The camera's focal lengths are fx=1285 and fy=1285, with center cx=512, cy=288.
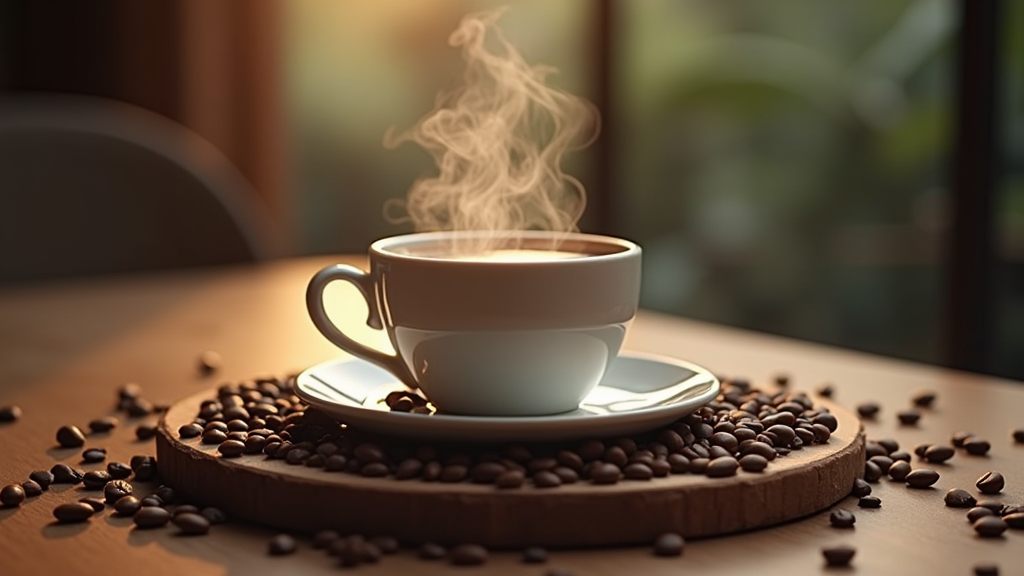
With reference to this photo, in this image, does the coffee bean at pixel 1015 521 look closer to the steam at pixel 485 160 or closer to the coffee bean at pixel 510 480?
the coffee bean at pixel 510 480

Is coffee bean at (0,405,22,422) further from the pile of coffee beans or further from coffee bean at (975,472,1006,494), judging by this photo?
coffee bean at (975,472,1006,494)

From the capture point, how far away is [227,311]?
1.93m

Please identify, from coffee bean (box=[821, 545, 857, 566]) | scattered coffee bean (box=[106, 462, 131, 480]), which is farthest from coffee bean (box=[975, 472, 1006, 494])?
scattered coffee bean (box=[106, 462, 131, 480])

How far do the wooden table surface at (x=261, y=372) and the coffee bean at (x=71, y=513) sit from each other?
1cm

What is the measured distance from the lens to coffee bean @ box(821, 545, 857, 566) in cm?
77

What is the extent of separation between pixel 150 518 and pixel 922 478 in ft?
1.82

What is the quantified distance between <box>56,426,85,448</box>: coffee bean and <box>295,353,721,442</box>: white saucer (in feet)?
0.70

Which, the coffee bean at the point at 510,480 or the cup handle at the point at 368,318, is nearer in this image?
the coffee bean at the point at 510,480

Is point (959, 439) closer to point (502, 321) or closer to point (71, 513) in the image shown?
point (502, 321)

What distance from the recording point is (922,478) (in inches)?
37.7

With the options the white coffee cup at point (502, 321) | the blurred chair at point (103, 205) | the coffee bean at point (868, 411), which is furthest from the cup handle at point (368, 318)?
the blurred chair at point (103, 205)

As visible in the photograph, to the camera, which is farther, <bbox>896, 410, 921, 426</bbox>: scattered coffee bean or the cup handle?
<bbox>896, 410, 921, 426</bbox>: scattered coffee bean

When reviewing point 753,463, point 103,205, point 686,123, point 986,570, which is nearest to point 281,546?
point 753,463

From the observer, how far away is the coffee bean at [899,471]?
0.98 metres
